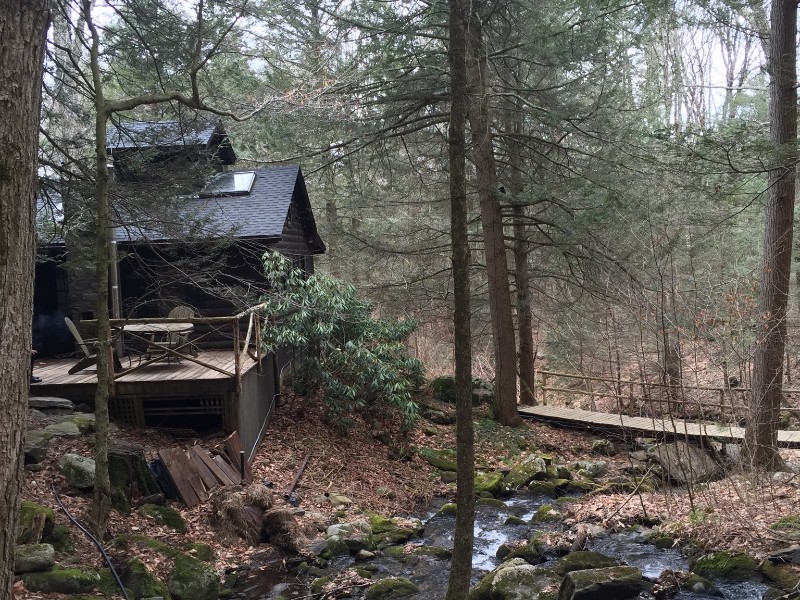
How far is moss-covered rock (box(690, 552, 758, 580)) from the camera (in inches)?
252

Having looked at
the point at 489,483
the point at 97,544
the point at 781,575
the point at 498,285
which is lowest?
the point at 489,483

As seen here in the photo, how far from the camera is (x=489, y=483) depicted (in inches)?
422

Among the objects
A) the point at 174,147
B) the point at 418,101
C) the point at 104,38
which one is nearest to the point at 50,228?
the point at 174,147

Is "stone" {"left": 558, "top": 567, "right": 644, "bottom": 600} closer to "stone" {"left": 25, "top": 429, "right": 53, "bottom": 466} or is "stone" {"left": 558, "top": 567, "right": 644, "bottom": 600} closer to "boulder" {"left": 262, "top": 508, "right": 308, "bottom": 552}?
"boulder" {"left": 262, "top": 508, "right": 308, "bottom": 552}

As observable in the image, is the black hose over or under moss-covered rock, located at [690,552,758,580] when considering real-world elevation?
over

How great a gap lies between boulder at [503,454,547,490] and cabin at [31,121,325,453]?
451 cm

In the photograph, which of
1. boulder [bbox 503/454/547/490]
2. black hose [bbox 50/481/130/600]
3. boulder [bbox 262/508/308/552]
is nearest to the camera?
black hose [bbox 50/481/130/600]

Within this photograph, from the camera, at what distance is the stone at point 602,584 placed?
588 centimetres

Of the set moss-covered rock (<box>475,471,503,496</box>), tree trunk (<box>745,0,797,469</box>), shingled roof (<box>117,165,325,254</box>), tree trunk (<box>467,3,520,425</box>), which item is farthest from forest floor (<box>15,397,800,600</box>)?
shingled roof (<box>117,165,325,254</box>)

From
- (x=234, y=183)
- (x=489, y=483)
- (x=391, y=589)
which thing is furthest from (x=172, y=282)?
(x=234, y=183)

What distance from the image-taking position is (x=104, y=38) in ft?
26.0

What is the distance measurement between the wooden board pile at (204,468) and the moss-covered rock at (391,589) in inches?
98.5

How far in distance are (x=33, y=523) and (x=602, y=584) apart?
527 cm

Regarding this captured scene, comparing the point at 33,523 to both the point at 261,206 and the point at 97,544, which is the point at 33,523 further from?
the point at 261,206
